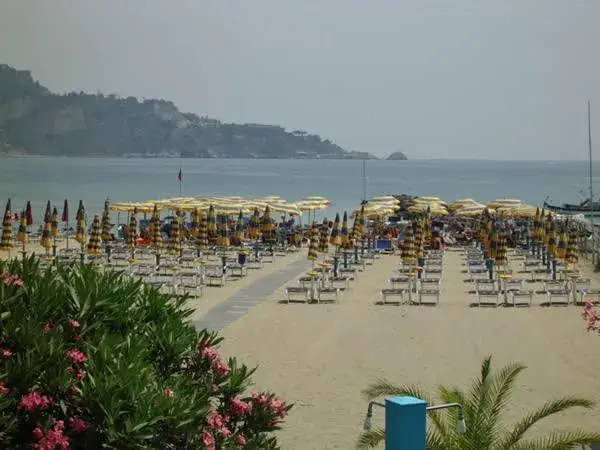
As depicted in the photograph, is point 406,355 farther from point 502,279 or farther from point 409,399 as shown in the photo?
point 409,399

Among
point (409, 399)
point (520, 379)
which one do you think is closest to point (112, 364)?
point (409, 399)

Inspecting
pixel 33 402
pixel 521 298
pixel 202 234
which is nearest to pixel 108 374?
pixel 33 402

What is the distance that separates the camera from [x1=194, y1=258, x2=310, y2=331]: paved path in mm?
19531

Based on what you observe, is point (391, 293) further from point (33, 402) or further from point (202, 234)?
point (33, 402)

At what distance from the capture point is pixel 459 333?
60.9 ft

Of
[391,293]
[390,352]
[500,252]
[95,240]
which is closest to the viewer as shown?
[390,352]

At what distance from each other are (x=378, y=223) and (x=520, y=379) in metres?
28.8

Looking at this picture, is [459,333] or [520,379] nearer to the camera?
[520,379]

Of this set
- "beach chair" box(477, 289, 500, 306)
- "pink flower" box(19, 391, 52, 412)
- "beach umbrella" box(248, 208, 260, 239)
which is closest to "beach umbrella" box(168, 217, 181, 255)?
"beach umbrella" box(248, 208, 260, 239)

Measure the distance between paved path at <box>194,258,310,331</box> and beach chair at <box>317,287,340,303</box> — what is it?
53.5 inches

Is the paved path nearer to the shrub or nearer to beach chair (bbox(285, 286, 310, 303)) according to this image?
beach chair (bbox(285, 286, 310, 303))

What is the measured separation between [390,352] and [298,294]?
724 centimetres

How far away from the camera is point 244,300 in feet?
75.3

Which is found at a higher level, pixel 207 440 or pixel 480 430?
pixel 207 440
